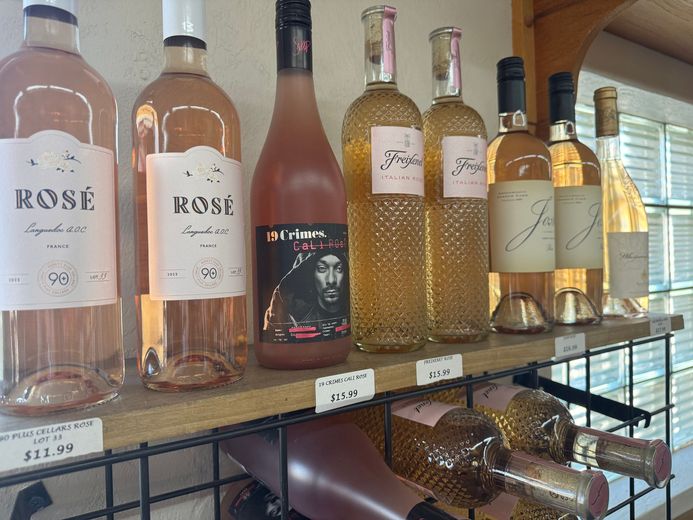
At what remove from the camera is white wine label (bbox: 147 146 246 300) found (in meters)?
0.37

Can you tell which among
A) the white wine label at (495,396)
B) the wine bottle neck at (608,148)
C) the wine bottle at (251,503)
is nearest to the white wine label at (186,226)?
the wine bottle at (251,503)

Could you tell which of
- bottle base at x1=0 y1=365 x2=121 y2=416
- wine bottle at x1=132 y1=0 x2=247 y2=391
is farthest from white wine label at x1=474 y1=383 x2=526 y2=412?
bottle base at x1=0 y1=365 x2=121 y2=416

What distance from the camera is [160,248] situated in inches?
14.6

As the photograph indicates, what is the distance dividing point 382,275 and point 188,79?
0.25 meters

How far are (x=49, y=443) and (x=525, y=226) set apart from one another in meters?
0.52

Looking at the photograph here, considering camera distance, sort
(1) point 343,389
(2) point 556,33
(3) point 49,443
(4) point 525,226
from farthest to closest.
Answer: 1. (2) point 556,33
2. (4) point 525,226
3. (1) point 343,389
4. (3) point 49,443

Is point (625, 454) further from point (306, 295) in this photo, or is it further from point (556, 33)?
point (556, 33)

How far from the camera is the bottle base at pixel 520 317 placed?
63cm

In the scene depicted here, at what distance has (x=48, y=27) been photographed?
35 centimetres

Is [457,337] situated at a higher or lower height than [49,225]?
lower

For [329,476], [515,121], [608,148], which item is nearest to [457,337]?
[329,476]

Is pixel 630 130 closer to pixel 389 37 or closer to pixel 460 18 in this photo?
pixel 460 18

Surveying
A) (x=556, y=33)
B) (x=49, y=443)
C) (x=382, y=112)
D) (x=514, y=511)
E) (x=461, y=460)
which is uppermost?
(x=556, y=33)

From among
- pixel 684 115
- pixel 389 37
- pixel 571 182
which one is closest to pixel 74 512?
pixel 389 37
